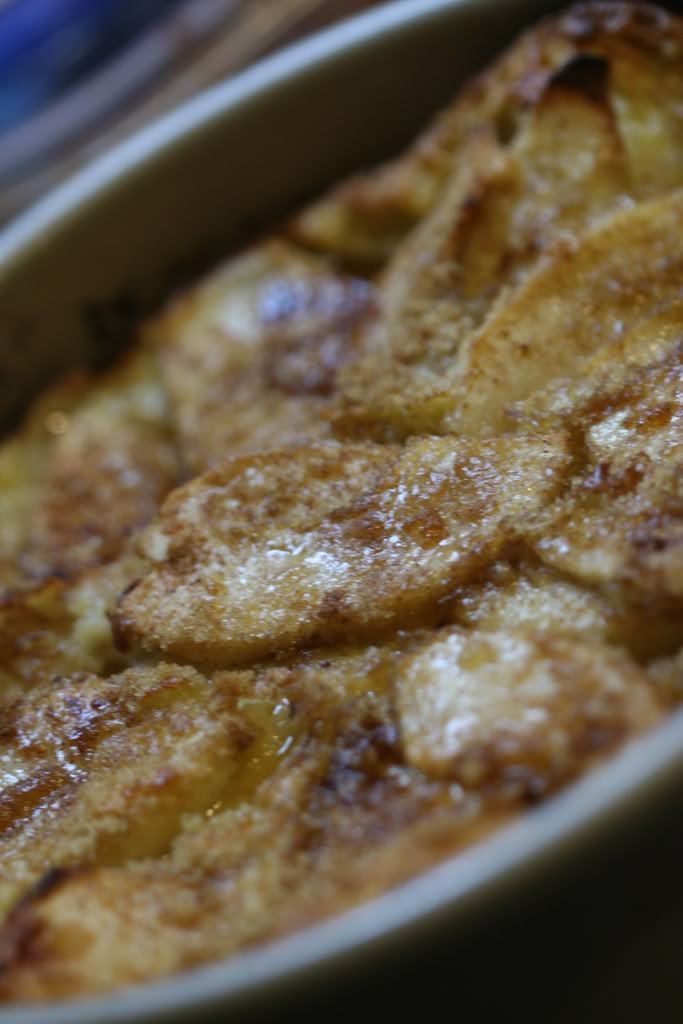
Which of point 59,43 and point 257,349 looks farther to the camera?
point 59,43

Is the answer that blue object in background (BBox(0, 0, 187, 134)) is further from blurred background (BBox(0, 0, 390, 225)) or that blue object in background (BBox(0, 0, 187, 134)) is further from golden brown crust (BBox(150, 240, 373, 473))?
golden brown crust (BBox(150, 240, 373, 473))

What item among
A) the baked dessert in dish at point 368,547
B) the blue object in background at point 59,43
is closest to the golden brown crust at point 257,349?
the baked dessert in dish at point 368,547

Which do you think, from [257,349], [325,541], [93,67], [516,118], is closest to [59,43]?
[93,67]

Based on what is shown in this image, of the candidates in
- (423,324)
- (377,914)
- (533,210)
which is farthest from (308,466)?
(377,914)

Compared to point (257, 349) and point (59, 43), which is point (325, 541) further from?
point (59, 43)

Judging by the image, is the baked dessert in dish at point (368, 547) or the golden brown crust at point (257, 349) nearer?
the baked dessert in dish at point (368, 547)

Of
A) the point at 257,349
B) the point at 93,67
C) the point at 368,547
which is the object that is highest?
the point at 93,67

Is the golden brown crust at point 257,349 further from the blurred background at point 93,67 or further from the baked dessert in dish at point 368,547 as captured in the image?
the blurred background at point 93,67
